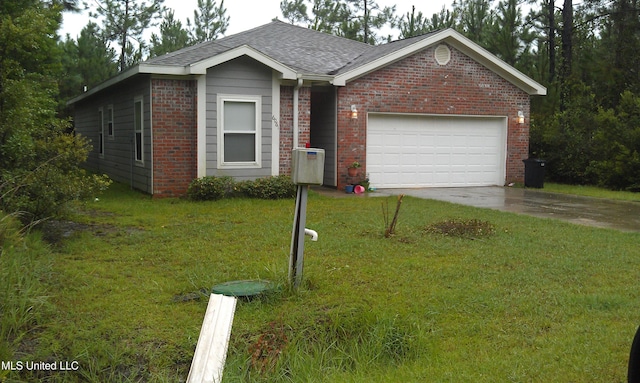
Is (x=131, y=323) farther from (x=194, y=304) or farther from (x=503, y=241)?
(x=503, y=241)

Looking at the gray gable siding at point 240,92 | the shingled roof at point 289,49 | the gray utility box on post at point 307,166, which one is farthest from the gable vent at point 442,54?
the gray utility box on post at point 307,166

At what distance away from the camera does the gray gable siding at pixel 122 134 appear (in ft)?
46.3

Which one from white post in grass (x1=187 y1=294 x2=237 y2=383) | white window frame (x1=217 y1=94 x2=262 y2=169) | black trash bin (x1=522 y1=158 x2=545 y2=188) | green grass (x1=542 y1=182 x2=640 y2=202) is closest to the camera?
white post in grass (x1=187 y1=294 x2=237 y2=383)

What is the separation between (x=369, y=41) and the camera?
38.7 m

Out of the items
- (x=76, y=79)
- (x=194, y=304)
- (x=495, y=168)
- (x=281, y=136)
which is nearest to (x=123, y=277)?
(x=194, y=304)

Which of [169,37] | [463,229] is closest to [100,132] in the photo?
[463,229]

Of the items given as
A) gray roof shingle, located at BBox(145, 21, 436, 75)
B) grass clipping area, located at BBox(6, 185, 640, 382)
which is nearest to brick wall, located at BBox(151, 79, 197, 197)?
gray roof shingle, located at BBox(145, 21, 436, 75)

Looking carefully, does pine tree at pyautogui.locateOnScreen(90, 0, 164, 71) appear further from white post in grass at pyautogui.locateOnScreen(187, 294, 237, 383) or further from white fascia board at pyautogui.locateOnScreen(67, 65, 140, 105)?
white post in grass at pyautogui.locateOnScreen(187, 294, 237, 383)

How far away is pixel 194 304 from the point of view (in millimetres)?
5352

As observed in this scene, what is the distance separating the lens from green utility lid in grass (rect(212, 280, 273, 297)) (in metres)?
5.39

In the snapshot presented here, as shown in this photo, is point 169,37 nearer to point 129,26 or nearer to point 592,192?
point 129,26

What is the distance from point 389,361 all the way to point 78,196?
5599 mm

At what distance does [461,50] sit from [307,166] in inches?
502

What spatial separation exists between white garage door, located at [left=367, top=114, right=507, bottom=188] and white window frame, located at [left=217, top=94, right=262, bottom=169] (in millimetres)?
3450
